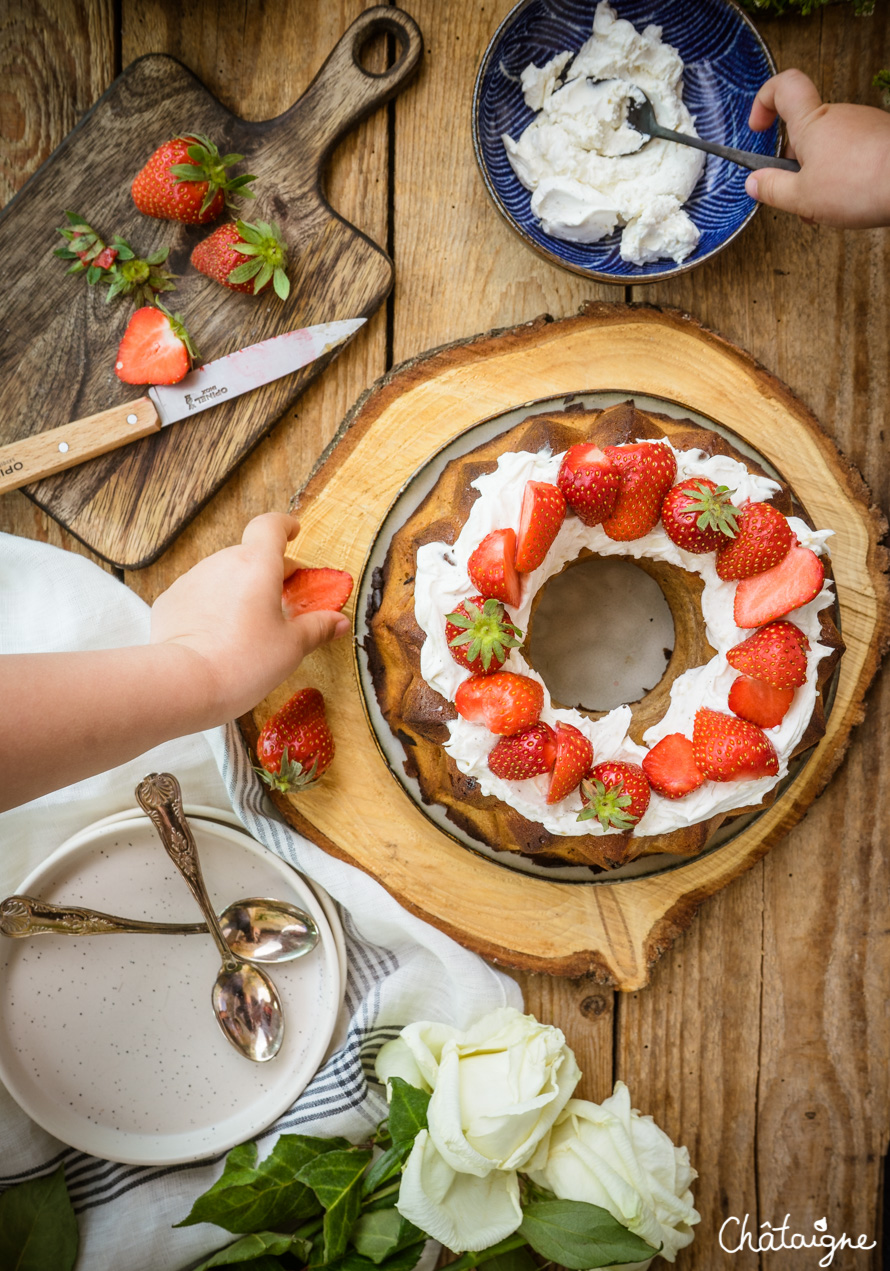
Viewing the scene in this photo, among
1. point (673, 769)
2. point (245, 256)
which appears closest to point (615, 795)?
point (673, 769)

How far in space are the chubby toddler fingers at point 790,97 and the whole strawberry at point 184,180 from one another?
1.18m

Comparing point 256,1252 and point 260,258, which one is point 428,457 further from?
point 256,1252

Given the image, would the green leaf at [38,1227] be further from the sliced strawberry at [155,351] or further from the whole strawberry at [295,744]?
the sliced strawberry at [155,351]

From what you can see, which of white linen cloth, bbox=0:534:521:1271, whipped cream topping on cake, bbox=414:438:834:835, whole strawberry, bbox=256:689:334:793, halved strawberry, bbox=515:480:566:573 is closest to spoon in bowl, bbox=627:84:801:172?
whipped cream topping on cake, bbox=414:438:834:835

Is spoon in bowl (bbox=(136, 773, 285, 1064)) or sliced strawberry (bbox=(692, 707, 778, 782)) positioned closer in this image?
sliced strawberry (bbox=(692, 707, 778, 782))

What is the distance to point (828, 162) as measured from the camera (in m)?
1.77

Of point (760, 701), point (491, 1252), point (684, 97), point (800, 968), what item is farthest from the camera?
point (800, 968)

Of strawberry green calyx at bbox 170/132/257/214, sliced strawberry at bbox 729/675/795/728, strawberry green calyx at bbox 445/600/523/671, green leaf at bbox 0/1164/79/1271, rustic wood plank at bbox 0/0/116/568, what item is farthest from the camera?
rustic wood plank at bbox 0/0/116/568

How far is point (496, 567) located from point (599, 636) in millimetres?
517

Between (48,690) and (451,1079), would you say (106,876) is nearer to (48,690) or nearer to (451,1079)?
(48,690)

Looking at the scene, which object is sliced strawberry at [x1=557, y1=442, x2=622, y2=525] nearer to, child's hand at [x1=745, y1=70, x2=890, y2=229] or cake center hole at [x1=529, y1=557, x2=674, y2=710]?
cake center hole at [x1=529, y1=557, x2=674, y2=710]

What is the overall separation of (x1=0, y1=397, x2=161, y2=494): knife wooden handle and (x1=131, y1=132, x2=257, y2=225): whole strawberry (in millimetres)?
443

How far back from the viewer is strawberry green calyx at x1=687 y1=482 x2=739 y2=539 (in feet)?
5.32

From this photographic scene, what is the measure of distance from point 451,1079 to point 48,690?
1112 mm
